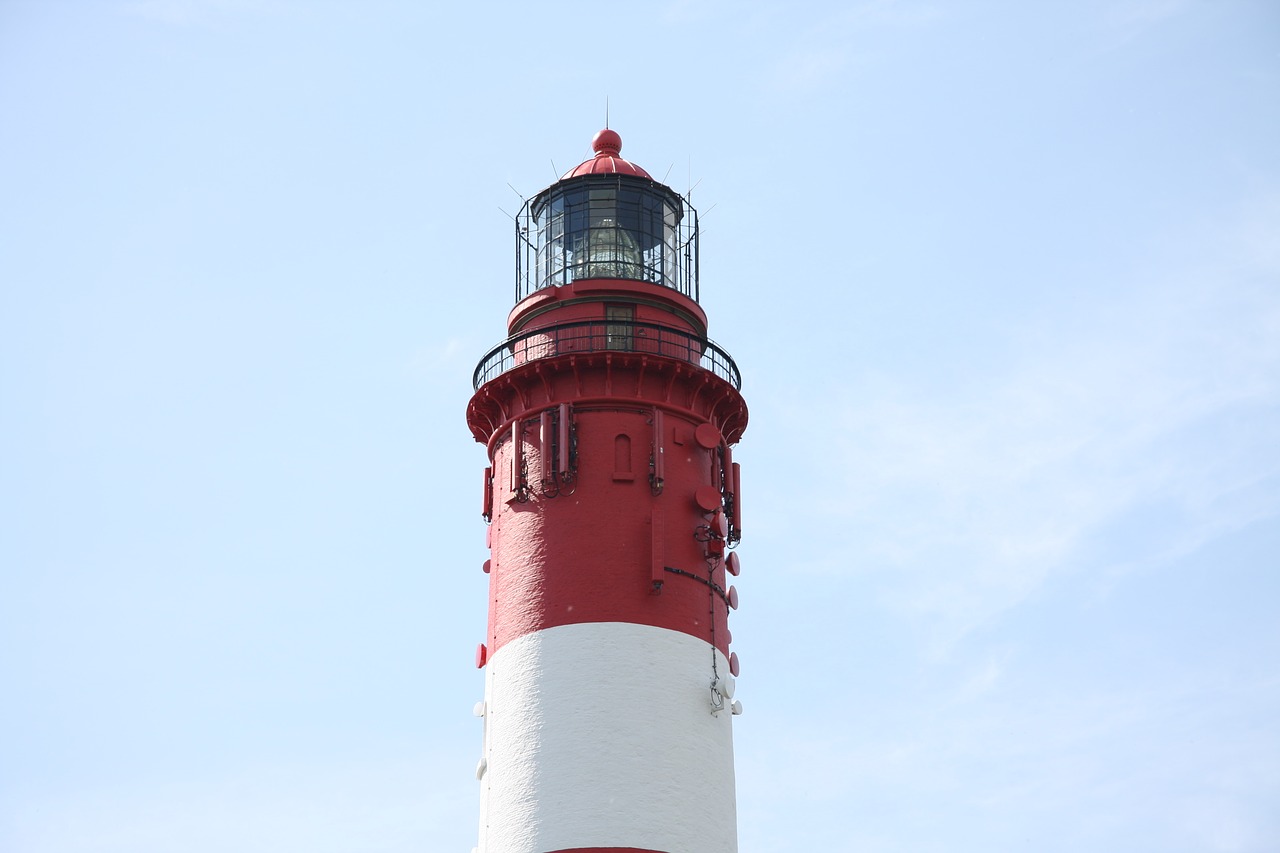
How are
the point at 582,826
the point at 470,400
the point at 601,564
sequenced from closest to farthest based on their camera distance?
the point at 582,826 < the point at 601,564 < the point at 470,400

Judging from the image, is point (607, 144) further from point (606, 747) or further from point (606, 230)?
point (606, 747)

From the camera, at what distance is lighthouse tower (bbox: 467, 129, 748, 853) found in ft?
127

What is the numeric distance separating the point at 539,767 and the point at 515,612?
144 inches

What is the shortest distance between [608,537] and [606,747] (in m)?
4.65

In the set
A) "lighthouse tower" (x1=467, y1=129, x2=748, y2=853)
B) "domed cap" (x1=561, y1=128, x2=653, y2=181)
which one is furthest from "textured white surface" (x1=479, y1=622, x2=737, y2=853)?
"domed cap" (x1=561, y1=128, x2=653, y2=181)

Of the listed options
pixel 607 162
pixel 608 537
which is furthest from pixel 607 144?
pixel 608 537

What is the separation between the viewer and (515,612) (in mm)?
41062

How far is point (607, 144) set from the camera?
4666 cm

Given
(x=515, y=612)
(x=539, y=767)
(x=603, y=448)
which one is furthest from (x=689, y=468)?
(x=539, y=767)

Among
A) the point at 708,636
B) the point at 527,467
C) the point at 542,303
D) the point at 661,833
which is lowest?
the point at 661,833

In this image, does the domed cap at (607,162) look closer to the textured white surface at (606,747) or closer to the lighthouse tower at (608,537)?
the lighthouse tower at (608,537)

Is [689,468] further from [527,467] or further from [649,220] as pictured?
[649,220]

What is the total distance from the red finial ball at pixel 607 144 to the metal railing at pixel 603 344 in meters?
5.22

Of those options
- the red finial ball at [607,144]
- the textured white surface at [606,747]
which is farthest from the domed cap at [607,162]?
the textured white surface at [606,747]
